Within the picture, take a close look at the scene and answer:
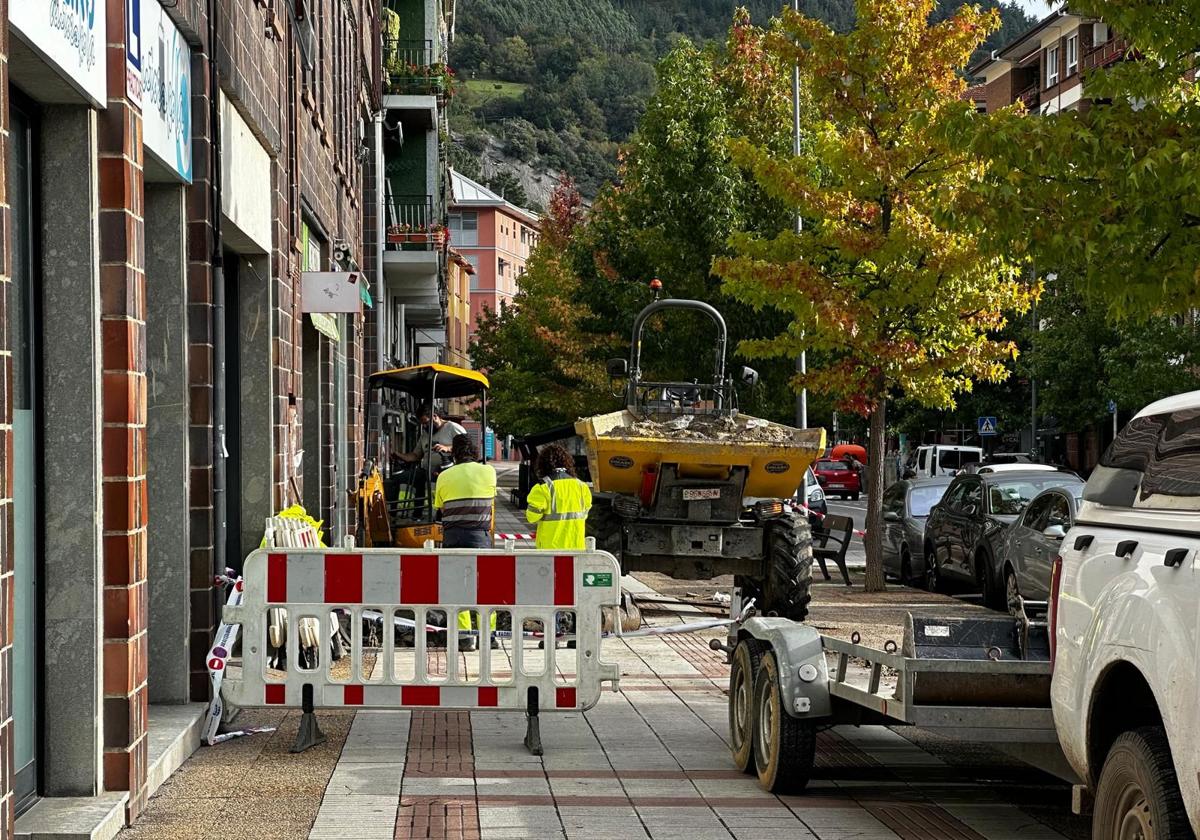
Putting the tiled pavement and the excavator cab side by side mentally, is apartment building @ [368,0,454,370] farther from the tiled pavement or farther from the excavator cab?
the tiled pavement

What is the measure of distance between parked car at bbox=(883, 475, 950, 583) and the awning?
7.53m

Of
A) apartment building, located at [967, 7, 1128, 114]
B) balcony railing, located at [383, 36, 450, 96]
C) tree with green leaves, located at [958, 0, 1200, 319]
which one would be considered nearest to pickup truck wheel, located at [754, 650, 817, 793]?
tree with green leaves, located at [958, 0, 1200, 319]

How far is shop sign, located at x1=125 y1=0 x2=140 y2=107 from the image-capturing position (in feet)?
24.9

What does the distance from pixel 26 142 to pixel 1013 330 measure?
5745cm

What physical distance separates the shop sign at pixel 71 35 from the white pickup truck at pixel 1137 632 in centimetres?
387

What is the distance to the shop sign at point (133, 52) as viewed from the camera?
7586mm

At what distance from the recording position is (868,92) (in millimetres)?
20094

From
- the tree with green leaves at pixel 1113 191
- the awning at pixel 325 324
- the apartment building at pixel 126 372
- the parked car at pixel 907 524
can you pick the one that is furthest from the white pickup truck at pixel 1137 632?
the parked car at pixel 907 524

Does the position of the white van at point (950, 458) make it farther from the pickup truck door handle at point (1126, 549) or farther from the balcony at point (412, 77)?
the pickup truck door handle at point (1126, 549)

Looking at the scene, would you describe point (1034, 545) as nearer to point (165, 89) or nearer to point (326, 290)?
point (326, 290)

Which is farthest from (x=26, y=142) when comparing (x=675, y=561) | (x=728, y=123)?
(x=728, y=123)

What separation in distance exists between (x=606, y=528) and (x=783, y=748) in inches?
362

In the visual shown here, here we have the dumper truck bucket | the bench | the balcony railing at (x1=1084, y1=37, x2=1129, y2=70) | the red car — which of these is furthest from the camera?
the balcony railing at (x1=1084, y1=37, x2=1129, y2=70)

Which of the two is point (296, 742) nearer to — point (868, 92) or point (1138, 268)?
point (1138, 268)
